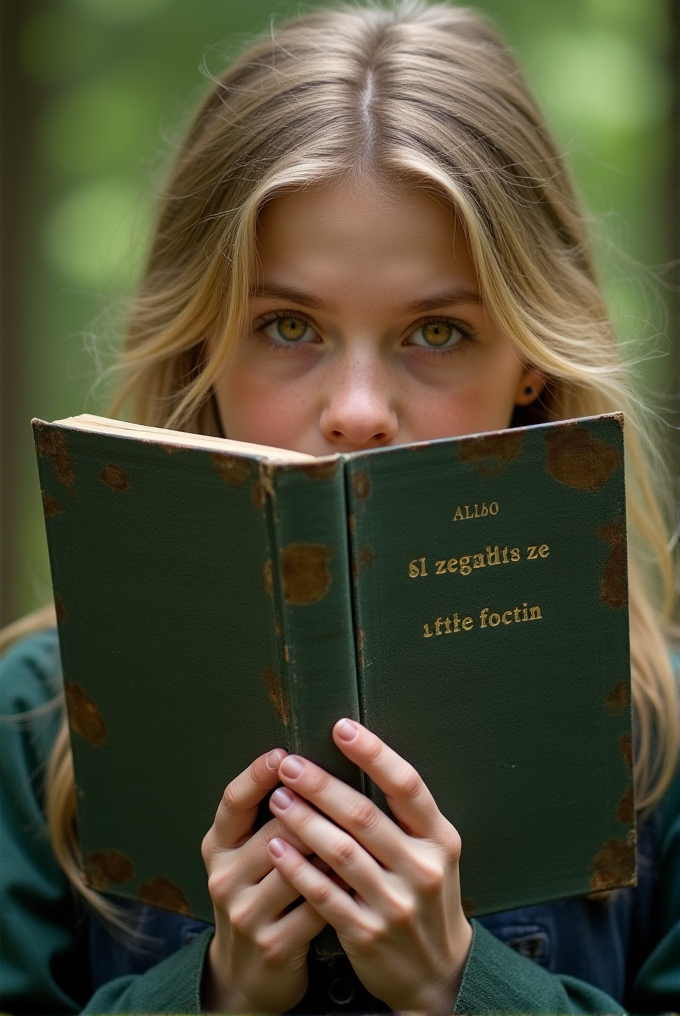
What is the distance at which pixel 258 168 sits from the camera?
51.2 inches

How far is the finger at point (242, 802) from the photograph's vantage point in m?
0.96

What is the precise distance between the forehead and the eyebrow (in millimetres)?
15

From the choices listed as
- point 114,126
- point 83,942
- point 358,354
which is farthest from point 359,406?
point 114,126

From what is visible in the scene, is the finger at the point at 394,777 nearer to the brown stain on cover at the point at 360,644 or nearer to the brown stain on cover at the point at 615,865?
the brown stain on cover at the point at 360,644

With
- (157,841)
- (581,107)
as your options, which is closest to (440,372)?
(157,841)

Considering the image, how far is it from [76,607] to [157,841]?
258 mm

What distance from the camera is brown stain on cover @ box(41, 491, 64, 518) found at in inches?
42.5

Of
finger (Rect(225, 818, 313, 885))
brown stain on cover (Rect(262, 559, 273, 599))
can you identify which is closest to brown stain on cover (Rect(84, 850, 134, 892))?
finger (Rect(225, 818, 313, 885))

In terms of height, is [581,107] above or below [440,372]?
above

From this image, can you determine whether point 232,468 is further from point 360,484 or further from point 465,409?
point 465,409

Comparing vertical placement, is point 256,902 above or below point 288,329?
below

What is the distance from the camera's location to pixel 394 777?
94 cm

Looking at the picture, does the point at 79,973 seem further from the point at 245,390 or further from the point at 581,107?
the point at 581,107

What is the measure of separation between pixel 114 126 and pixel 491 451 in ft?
5.82
